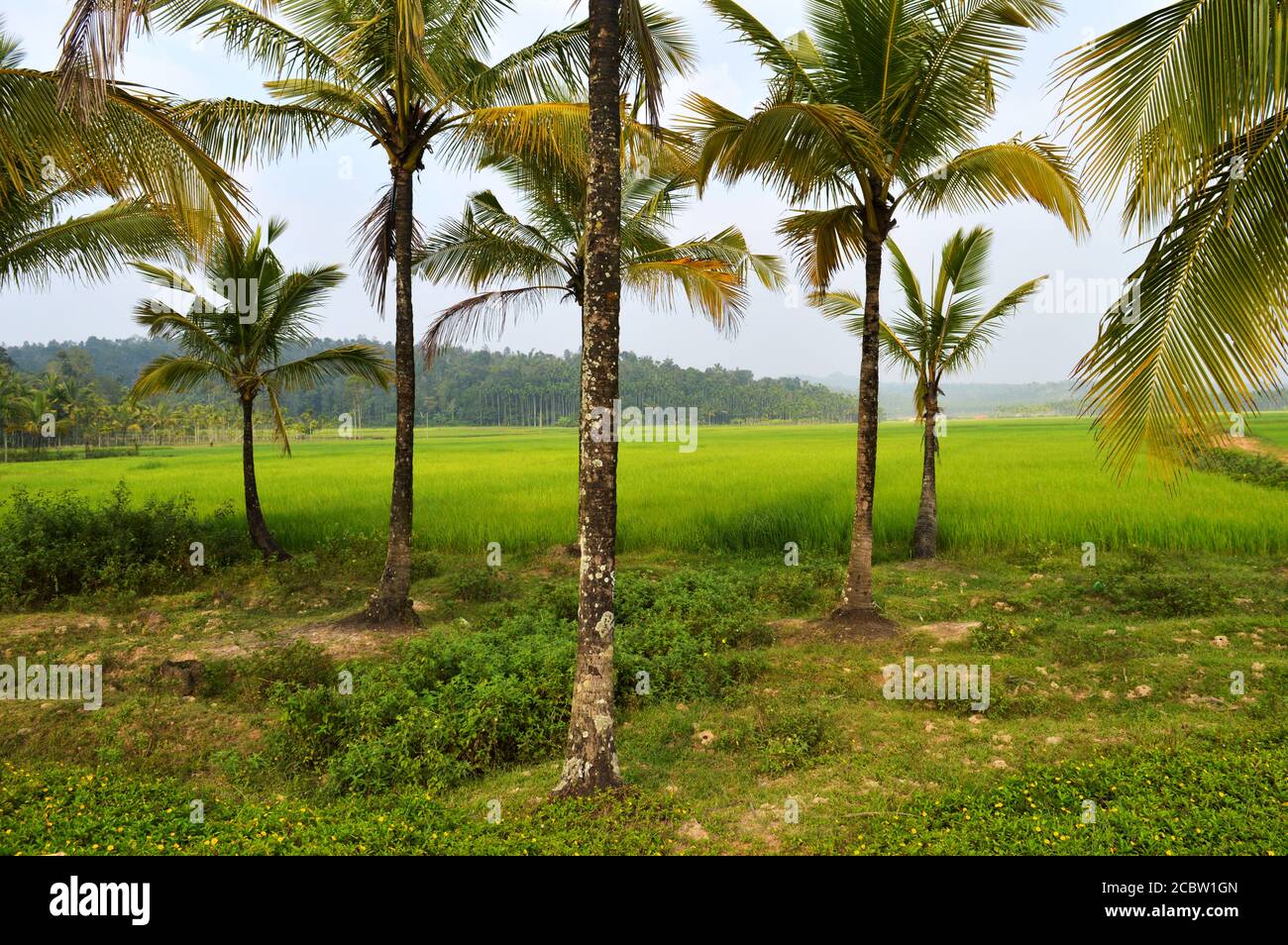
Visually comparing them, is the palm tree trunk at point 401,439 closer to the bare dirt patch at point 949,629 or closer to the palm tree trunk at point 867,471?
the palm tree trunk at point 867,471

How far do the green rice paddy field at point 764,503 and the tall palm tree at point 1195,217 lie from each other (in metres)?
8.30

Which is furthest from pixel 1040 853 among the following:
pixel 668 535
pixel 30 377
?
pixel 30 377

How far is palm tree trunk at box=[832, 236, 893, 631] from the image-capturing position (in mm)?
8367

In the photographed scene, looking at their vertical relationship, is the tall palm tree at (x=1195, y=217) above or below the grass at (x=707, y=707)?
above

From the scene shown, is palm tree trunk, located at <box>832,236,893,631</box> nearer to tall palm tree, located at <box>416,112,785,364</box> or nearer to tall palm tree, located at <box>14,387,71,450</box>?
tall palm tree, located at <box>416,112,785,364</box>

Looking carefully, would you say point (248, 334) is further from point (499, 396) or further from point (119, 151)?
point (499, 396)

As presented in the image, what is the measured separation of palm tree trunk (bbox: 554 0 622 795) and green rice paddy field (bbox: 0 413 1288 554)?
29.2ft

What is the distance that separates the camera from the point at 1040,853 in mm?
3846

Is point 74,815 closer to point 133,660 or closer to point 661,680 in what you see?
point 133,660

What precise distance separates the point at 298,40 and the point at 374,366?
5.81 m

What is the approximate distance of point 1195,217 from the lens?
4410 mm

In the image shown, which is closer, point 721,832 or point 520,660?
point 721,832

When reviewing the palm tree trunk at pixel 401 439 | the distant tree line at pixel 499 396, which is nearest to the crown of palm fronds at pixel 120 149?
the palm tree trunk at pixel 401 439

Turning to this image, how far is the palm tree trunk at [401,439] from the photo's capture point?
354 inches
